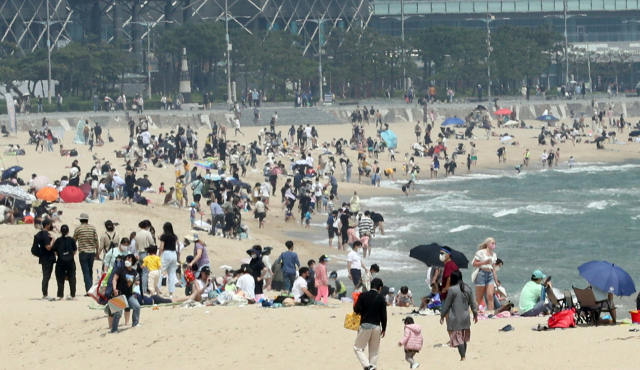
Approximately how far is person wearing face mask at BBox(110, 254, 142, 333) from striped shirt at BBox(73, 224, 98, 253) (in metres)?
2.30

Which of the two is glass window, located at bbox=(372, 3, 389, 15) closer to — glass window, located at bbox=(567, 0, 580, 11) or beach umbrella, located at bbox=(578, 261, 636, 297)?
glass window, located at bbox=(567, 0, 580, 11)

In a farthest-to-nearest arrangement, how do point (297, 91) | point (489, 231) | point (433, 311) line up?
point (297, 91) → point (489, 231) → point (433, 311)

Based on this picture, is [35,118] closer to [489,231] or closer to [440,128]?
[440,128]

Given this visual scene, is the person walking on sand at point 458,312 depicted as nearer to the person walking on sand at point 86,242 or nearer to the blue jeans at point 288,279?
the blue jeans at point 288,279

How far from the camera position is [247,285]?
1817 centimetres

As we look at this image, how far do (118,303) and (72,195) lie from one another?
14.5 m

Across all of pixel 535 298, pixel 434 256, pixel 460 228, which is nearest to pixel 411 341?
pixel 535 298

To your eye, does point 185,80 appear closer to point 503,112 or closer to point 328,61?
point 328,61

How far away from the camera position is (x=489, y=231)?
118 ft

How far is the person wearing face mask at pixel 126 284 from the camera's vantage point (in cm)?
1580

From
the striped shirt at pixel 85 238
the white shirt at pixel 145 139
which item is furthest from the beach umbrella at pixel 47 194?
the white shirt at pixel 145 139

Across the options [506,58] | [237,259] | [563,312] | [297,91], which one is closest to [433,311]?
[563,312]

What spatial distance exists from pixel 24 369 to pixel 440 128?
52706 millimetres

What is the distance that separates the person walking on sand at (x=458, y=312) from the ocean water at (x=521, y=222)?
11.0m
